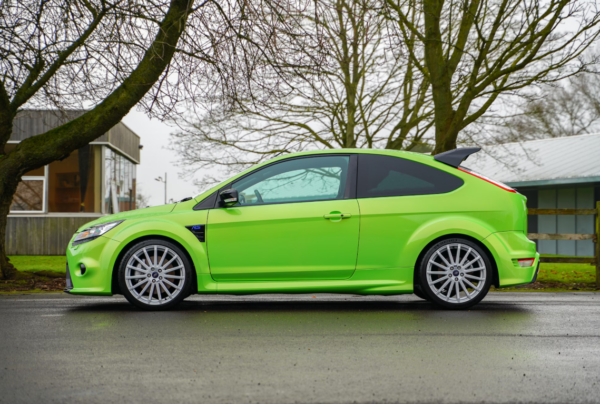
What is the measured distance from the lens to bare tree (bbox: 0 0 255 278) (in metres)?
11.1

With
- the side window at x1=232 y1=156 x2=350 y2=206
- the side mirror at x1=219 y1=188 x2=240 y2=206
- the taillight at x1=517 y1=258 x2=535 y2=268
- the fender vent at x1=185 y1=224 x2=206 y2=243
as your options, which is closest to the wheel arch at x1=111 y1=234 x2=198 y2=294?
the fender vent at x1=185 y1=224 x2=206 y2=243

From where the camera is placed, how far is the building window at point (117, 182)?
22219 mm

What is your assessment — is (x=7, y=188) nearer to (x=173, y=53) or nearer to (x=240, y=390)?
(x=173, y=53)

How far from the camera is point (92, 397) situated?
3.84 metres

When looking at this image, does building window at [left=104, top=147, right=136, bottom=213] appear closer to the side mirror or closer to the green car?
the green car

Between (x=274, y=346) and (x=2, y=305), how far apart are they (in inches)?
163

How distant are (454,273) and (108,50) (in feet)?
24.8

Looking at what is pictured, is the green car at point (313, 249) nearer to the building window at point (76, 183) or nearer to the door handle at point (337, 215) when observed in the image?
the door handle at point (337, 215)

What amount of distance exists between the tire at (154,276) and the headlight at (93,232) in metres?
0.36

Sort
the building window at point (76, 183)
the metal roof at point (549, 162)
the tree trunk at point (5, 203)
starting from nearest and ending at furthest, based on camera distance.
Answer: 1. the tree trunk at point (5, 203)
2. the building window at point (76, 183)
3. the metal roof at point (549, 162)

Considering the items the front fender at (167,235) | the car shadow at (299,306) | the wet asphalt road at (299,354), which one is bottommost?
the car shadow at (299,306)

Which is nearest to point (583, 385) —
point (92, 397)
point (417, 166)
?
point (92, 397)

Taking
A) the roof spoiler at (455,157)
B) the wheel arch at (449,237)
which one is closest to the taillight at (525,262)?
the wheel arch at (449,237)

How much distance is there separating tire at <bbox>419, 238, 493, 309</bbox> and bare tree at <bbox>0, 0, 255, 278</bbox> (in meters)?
5.43
